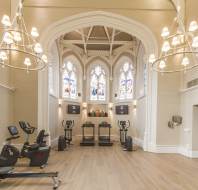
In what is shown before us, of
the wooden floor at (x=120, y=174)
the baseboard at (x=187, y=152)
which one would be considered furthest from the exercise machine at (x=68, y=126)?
the baseboard at (x=187, y=152)

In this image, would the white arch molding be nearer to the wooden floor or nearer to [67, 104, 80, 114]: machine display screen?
the wooden floor

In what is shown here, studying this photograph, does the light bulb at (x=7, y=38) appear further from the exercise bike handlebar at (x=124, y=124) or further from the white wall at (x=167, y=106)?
the exercise bike handlebar at (x=124, y=124)

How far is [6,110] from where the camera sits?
27.5ft

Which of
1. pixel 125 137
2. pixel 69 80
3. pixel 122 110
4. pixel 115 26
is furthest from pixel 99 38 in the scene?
pixel 125 137

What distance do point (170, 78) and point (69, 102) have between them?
6.69 meters

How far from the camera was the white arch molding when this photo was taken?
9383mm

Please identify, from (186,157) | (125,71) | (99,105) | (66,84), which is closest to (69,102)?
(66,84)

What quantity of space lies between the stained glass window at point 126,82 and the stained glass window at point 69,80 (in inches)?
114

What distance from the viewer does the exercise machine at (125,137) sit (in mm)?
9891

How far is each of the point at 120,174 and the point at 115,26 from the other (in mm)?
6084

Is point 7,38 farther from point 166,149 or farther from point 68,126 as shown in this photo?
point 68,126

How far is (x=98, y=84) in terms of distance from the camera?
1559 centimetres

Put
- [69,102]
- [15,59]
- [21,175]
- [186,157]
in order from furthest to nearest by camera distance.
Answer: [69,102]
[15,59]
[186,157]
[21,175]

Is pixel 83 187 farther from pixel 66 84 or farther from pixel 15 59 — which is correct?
pixel 66 84
